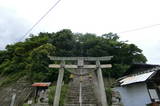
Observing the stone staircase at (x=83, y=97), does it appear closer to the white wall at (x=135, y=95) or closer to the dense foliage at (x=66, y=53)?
the white wall at (x=135, y=95)

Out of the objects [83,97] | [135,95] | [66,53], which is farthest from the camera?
[66,53]

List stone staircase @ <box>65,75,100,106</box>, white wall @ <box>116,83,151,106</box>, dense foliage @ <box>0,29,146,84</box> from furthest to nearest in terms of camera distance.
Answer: dense foliage @ <box>0,29,146,84</box>
white wall @ <box>116,83,151,106</box>
stone staircase @ <box>65,75,100,106</box>

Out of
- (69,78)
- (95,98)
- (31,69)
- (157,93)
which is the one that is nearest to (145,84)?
(157,93)

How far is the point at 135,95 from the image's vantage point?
796 centimetres

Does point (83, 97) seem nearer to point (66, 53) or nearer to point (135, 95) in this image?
point (135, 95)

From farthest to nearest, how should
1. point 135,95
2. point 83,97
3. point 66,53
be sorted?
point 66,53 → point 135,95 → point 83,97

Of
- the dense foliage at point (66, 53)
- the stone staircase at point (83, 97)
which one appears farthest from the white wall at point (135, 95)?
the dense foliage at point (66, 53)

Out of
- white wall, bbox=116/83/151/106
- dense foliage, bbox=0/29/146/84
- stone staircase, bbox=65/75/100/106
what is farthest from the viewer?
dense foliage, bbox=0/29/146/84

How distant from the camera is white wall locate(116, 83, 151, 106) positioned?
24.1 feet

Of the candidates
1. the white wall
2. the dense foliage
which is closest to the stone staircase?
the white wall

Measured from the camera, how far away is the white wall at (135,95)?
289 inches

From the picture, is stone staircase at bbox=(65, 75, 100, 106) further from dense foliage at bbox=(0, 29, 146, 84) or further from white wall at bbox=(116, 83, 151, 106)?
dense foliage at bbox=(0, 29, 146, 84)

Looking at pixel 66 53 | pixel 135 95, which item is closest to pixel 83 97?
pixel 135 95

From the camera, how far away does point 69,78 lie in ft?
34.3
